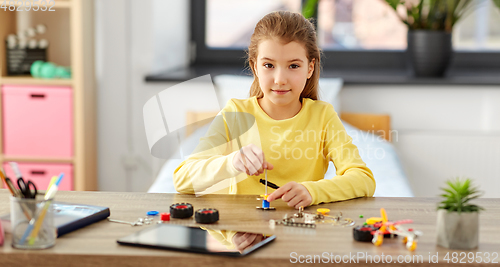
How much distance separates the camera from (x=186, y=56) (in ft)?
9.88

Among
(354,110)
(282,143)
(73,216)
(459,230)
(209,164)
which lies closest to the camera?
(459,230)

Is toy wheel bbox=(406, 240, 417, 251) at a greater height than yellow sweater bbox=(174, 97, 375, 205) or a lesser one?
lesser

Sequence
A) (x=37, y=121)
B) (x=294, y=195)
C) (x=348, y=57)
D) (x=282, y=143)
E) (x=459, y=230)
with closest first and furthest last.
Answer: (x=459, y=230)
(x=294, y=195)
(x=282, y=143)
(x=37, y=121)
(x=348, y=57)

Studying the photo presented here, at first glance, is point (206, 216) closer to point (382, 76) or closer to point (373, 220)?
point (373, 220)

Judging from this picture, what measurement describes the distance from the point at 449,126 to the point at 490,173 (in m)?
0.28

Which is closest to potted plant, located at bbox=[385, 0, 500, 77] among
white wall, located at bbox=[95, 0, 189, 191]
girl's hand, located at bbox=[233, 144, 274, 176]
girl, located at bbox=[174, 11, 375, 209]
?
white wall, located at bbox=[95, 0, 189, 191]

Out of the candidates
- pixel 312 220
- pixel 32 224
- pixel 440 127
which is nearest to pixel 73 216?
pixel 32 224

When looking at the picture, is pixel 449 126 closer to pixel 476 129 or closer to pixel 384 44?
pixel 476 129

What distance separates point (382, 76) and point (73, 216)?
6.53ft

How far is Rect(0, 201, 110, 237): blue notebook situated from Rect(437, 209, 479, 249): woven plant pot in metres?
0.53

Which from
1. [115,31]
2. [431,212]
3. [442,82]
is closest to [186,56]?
[115,31]

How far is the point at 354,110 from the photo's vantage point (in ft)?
8.37

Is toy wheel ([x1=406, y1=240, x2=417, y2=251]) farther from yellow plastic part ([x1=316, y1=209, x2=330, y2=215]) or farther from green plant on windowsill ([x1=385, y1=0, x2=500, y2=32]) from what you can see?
green plant on windowsill ([x1=385, y1=0, x2=500, y2=32])

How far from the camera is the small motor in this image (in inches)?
34.5
